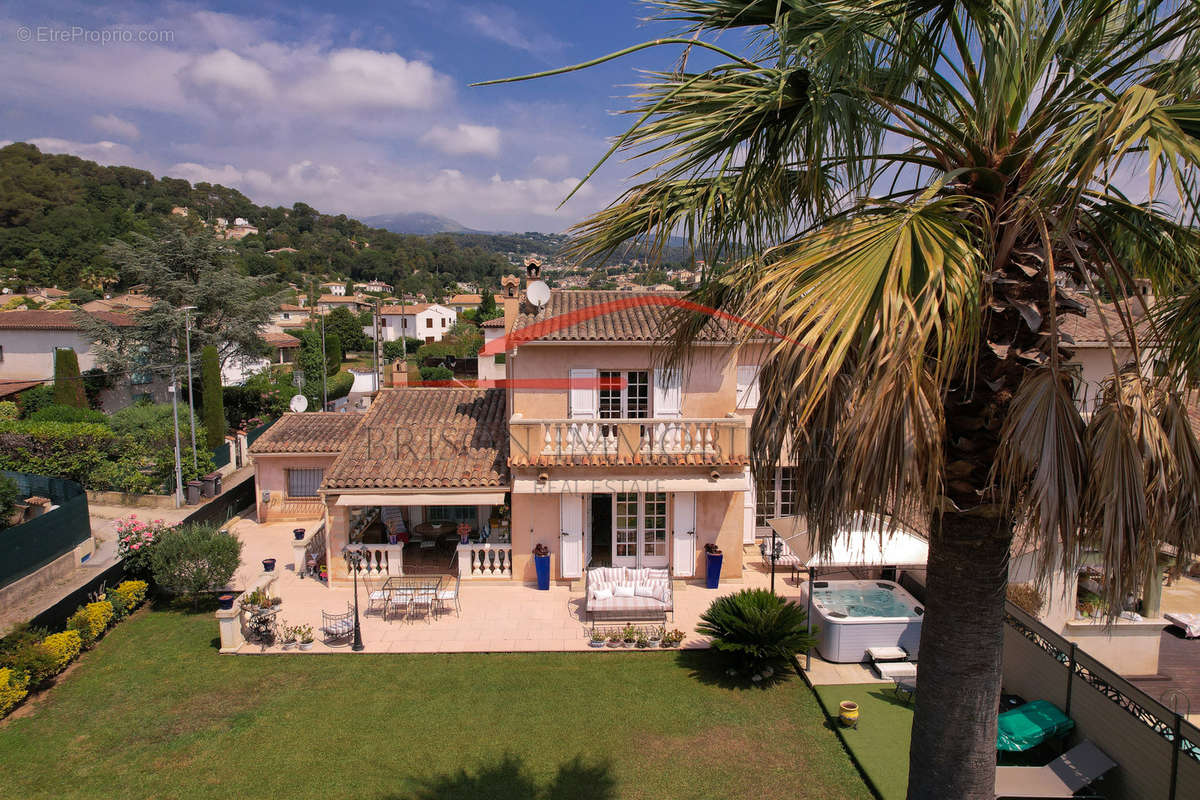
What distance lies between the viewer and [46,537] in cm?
1667

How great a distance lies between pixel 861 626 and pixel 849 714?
8.81 feet

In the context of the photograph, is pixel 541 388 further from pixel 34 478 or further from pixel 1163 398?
pixel 34 478

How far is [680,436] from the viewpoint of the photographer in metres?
17.7

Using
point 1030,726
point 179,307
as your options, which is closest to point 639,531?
point 1030,726

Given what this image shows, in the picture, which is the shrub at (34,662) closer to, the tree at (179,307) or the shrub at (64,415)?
the shrub at (64,415)

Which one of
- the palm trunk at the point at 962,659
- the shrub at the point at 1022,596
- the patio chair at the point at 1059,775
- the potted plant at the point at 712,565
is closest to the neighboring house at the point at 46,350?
the potted plant at the point at 712,565

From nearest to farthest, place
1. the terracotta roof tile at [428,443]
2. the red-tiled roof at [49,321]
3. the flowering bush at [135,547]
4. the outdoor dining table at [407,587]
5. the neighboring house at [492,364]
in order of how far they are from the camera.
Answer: the outdoor dining table at [407,587] < the flowering bush at [135,547] < the terracotta roof tile at [428,443] < the neighboring house at [492,364] < the red-tiled roof at [49,321]

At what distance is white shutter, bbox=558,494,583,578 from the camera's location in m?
17.9

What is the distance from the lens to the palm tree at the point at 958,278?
3746 millimetres

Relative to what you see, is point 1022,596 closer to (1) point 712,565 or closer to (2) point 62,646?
(1) point 712,565

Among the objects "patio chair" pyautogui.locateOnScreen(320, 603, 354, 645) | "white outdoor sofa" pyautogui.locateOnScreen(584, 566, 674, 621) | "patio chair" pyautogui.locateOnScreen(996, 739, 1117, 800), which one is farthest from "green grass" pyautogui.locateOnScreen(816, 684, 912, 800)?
"patio chair" pyautogui.locateOnScreen(320, 603, 354, 645)

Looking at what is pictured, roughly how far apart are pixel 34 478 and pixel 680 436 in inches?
805

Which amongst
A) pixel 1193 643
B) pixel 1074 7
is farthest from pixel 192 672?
pixel 1193 643

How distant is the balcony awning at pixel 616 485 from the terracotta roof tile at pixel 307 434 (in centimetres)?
846
